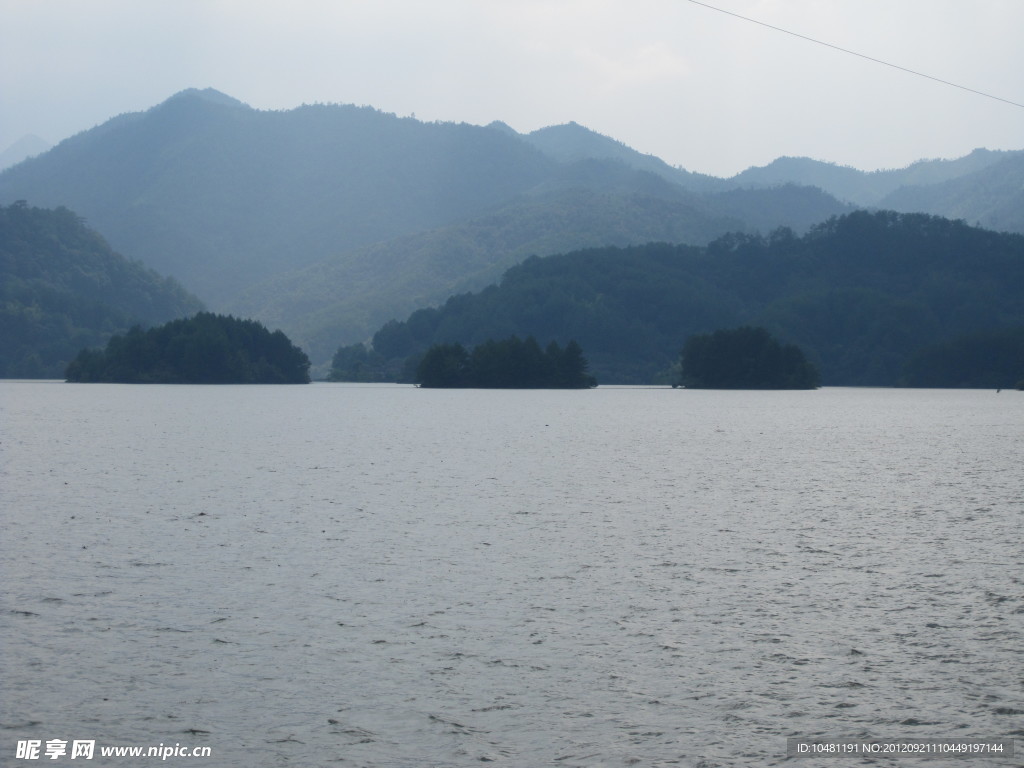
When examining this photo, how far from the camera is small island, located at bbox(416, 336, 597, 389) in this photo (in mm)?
176125

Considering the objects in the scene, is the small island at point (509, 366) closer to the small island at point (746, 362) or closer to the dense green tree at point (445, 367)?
the dense green tree at point (445, 367)

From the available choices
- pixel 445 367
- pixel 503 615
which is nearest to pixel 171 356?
pixel 445 367

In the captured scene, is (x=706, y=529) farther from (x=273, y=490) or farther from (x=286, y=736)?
(x=286, y=736)

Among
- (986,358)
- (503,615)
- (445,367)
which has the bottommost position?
(503,615)

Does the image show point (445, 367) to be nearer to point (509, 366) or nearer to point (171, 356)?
point (509, 366)

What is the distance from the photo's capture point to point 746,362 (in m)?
175

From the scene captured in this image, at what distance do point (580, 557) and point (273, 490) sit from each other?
14.8 metres

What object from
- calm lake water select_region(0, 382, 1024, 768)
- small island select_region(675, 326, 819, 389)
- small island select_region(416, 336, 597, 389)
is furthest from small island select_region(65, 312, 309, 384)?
calm lake water select_region(0, 382, 1024, 768)

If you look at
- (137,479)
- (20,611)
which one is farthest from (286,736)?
(137,479)

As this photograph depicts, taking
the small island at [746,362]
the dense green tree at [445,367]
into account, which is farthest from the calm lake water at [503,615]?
the dense green tree at [445,367]

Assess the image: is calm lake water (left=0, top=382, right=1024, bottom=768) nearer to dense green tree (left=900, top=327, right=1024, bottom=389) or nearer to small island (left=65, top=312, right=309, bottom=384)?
small island (left=65, top=312, right=309, bottom=384)

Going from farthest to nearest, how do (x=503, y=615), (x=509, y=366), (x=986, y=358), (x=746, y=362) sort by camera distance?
(x=986, y=358)
(x=509, y=366)
(x=746, y=362)
(x=503, y=615)

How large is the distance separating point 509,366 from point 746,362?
122 ft

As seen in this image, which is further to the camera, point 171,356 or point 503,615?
point 171,356
